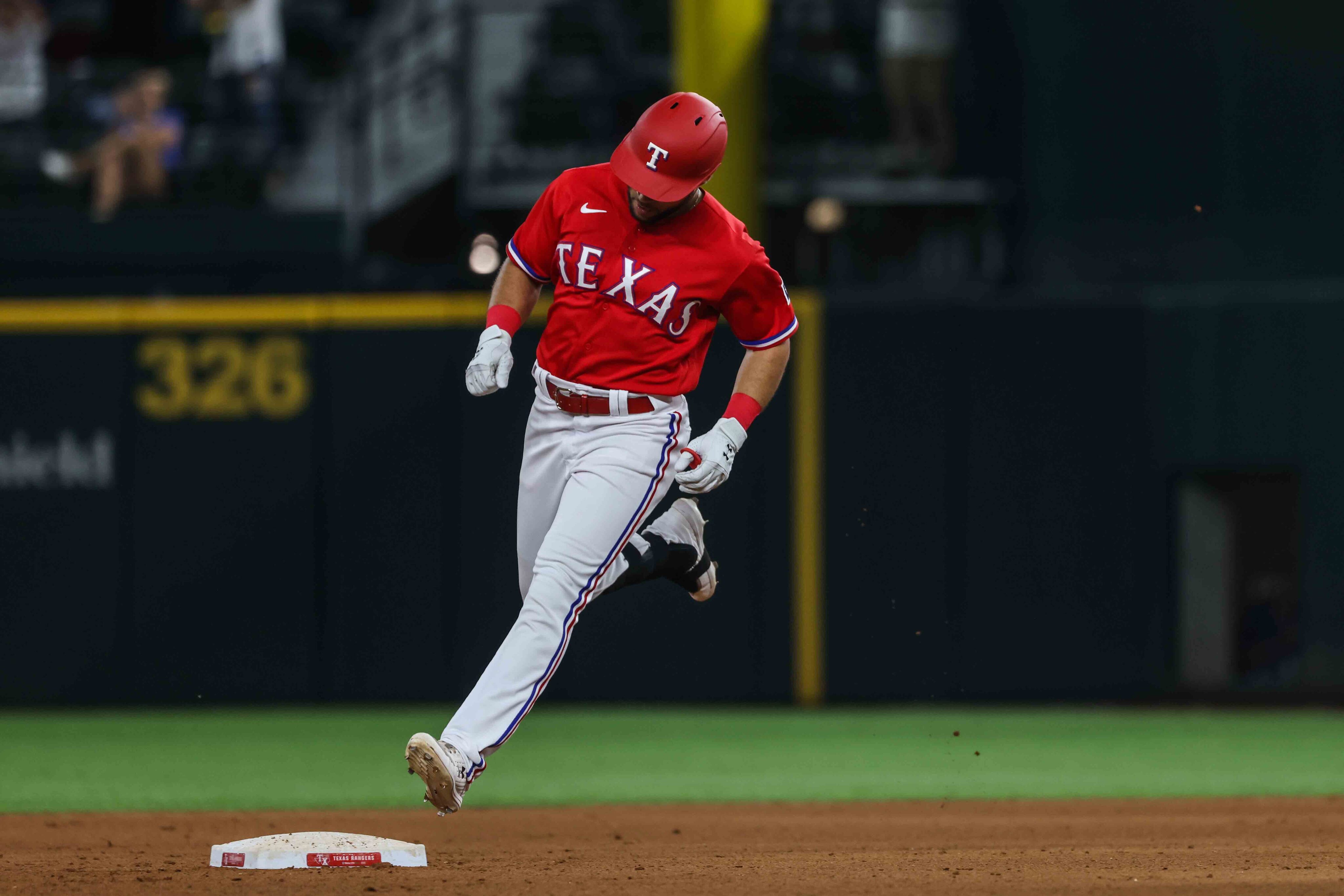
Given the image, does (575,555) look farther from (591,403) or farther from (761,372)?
(761,372)

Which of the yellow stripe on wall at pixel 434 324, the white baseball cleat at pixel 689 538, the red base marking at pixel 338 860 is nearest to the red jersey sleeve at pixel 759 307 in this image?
the white baseball cleat at pixel 689 538

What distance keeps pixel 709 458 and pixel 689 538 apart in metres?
0.85

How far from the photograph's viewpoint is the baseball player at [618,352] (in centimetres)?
555

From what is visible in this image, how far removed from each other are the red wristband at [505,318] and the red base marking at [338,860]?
161 cm

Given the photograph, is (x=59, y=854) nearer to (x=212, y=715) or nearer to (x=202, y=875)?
(x=202, y=875)

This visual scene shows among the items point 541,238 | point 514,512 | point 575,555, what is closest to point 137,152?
point 514,512

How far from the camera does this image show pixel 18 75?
13.2m

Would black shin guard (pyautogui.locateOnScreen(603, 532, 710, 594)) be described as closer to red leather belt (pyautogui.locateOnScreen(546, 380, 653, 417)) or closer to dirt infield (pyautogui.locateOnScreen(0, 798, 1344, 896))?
red leather belt (pyautogui.locateOnScreen(546, 380, 653, 417))

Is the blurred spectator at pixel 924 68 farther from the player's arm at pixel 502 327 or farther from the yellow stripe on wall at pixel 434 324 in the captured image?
the player's arm at pixel 502 327

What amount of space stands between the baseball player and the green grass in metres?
2.15

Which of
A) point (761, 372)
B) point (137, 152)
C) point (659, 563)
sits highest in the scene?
point (137, 152)

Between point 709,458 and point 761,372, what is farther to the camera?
point 761,372

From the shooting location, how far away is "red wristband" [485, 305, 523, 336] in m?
5.88

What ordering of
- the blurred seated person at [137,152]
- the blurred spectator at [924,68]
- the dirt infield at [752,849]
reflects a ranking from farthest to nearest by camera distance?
1. the blurred seated person at [137,152]
2. the blurred spectator at [924,68]
3. the dirt infield at [752,849]
